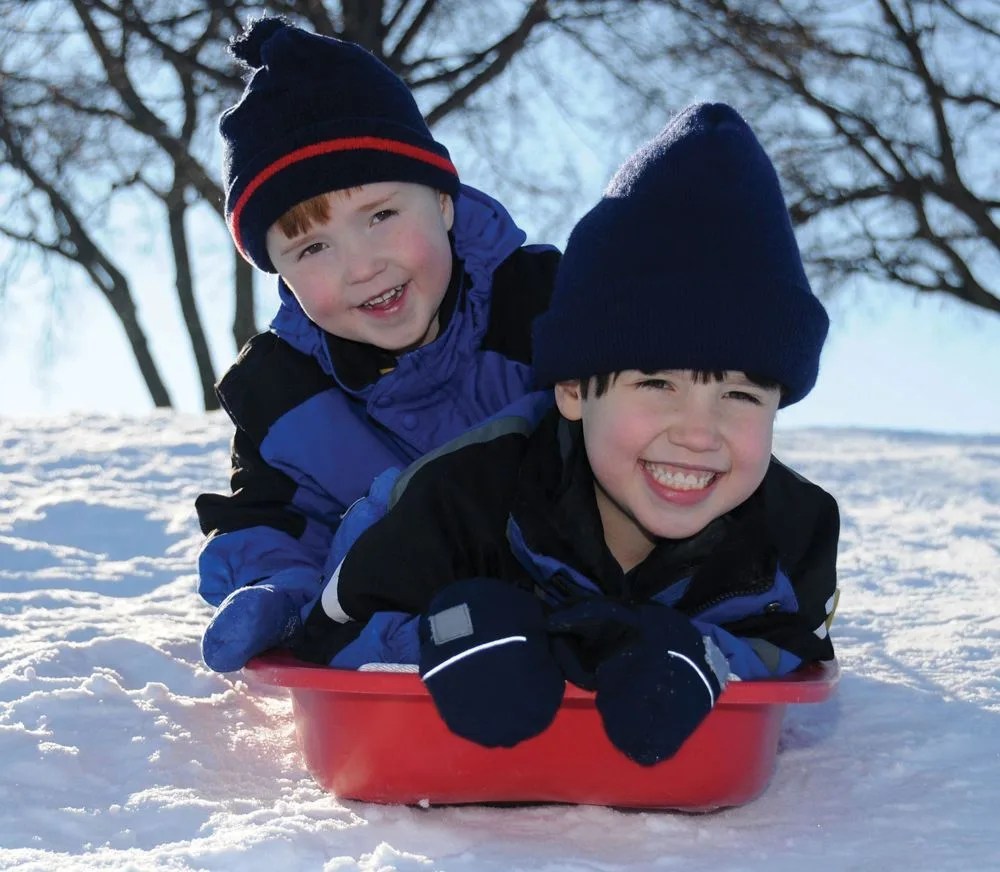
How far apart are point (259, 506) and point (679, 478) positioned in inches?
37.1

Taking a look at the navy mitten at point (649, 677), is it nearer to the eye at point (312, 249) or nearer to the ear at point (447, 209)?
the eye at point (312, 249)

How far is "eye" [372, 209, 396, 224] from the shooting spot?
2373mm

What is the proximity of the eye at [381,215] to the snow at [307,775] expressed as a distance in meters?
0.88

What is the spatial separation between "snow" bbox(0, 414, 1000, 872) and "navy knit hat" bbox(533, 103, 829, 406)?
0.63 metres

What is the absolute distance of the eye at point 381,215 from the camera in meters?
2.37

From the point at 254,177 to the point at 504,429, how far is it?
0.76 m

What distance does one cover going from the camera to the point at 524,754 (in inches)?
66.0

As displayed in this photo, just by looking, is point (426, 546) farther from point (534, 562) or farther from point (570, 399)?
point (570, 399)

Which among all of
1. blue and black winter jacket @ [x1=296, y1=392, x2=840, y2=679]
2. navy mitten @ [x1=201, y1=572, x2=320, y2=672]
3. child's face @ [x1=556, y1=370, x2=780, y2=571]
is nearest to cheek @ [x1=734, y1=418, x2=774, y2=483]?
child's face @ [x1=556, y1=370, x2=780, y2=571]

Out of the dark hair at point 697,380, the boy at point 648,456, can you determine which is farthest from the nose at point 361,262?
the dark hair at point 697,380

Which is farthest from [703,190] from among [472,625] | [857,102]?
[857,102]

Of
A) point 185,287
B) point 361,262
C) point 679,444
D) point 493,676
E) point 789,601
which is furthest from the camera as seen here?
point 185,287

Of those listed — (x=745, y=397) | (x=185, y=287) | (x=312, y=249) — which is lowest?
(x=745, y=397)

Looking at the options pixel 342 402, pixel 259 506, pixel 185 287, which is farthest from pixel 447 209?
pixel 185 287
